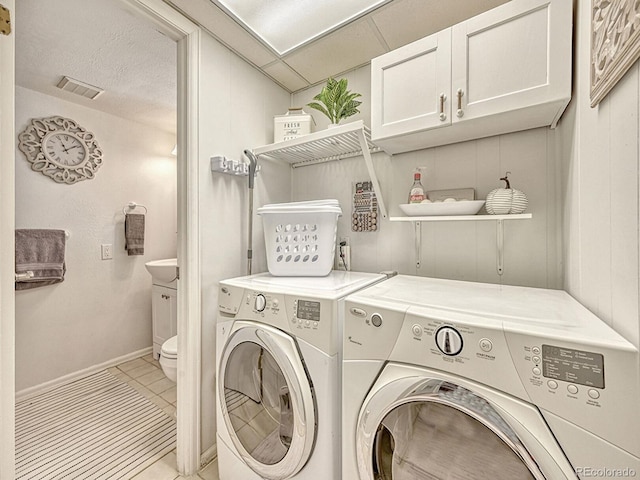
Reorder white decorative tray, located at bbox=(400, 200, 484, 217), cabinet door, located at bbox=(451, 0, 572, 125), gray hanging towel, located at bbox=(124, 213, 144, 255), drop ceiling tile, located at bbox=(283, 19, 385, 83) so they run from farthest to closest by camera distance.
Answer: gray hanging towel, located at bbox=(124, 213, 144, 255) < drop ceiling tile, located at bbox=(283, 19, 385, 83) < white decorative tray, located at bbox=(400, 200, 484, 217) < cabinet door, located at bbox=(451, 0, 572, 125)

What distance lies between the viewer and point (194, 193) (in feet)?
4.86

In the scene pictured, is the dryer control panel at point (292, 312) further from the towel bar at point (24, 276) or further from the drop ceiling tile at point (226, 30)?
the towel bar at point (24, 276)

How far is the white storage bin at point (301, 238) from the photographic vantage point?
1526 millimetres

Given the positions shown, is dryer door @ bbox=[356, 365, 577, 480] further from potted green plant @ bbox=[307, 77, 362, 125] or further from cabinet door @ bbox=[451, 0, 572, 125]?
potted green plant @ bbox=[307, 77, 362, 125]

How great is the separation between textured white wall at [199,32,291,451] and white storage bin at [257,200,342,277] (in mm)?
299

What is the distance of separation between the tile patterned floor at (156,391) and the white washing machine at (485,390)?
1.01 meters

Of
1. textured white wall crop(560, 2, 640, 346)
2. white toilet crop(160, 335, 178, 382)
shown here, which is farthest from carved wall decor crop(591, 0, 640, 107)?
white toilet crop(160, 335, 178, 382)

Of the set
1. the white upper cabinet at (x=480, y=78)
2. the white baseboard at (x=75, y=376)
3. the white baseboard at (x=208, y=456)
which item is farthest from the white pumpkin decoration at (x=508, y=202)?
the white baseboard at (x=75, y=376)

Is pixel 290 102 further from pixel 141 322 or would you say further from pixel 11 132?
pixel 141 322

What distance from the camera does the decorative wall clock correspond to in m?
2.18

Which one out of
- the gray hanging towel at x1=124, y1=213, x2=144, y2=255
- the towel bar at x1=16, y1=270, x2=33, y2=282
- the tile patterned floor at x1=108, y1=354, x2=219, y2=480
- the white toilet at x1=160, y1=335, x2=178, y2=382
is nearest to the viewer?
the tile patterned floor at x1=108, y1=354, x2=219, y2=480

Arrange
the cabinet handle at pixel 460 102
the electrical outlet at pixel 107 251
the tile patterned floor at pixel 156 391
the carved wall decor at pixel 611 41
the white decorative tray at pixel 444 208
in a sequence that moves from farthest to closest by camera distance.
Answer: the electrical outlet at pixel 107 251
the tile patterned floor at pixel 156 391
the white decorative tray at pixel 444 208
the cabinet handle at pixel 460 102
the carved wall decor at pixel 611 41

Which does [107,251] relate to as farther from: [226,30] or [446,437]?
[446,437]

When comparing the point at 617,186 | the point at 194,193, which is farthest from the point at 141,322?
the point at 617,186
